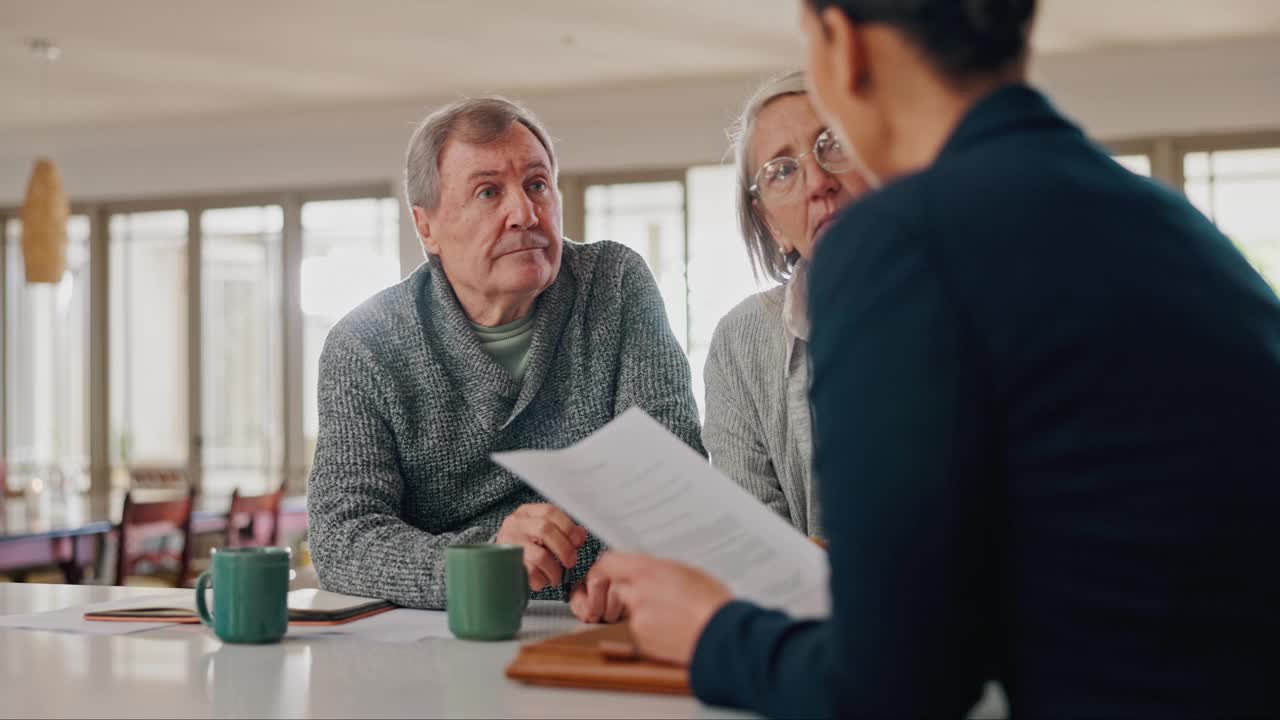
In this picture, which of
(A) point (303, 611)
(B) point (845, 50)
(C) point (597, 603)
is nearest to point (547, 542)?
(C) point (597, 603)

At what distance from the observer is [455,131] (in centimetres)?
184

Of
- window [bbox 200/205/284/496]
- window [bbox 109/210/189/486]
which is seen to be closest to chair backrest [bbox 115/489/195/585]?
window [bbox 200/205/284/496]

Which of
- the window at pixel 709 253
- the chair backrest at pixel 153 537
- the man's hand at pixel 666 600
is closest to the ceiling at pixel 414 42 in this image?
the window at pixel 709 253

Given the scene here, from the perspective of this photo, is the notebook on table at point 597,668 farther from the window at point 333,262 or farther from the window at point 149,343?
the window at point 149,343

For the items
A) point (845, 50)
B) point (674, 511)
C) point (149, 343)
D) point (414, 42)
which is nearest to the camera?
point (845, 50)

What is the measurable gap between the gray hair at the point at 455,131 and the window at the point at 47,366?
8.05m

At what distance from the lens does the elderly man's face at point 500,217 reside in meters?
1.82

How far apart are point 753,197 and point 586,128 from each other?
614cm

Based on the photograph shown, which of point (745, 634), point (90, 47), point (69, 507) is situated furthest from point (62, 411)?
point (745, 634)

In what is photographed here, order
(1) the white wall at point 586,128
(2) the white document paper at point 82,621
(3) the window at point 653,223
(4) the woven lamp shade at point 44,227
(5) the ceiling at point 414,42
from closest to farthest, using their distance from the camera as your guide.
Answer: (2) the white document paper at point 82,621 < (4) the woven lamp shade at point 44,227 < (5) the ceiling at point 414,42 < (1) the white wall at point 586,128 < (3) the window at point 653,223

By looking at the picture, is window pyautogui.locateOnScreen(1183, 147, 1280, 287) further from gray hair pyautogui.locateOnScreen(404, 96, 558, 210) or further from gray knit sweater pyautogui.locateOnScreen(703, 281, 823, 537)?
gray hair pyautogui.locateOnScreen(404, 96, 558, 210)

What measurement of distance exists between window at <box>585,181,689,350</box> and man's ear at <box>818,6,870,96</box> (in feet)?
23.0

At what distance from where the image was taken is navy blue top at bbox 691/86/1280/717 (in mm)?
683

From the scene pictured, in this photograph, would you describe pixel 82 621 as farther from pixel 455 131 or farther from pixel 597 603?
pixel 455 131
